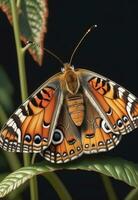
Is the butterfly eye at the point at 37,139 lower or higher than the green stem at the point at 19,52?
lower

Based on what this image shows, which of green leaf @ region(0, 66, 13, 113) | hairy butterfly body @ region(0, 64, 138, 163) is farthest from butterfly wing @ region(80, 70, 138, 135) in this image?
green leaf @ region(0, 66, 13, 113)

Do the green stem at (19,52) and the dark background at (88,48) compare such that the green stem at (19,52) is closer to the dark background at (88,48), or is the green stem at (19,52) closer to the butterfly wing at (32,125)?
the butterfly wing at (32,125)

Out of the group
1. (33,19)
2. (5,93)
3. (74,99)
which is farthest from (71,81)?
(5,93)

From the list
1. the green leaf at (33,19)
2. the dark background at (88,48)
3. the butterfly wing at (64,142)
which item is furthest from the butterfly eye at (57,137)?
the dark background at (88,48)

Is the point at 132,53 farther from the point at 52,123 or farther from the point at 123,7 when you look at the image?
the point at 52,123

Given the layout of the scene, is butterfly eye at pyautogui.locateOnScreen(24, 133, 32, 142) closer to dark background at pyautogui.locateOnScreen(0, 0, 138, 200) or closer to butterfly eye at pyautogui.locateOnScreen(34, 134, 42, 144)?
butterfly eye at pyautogui.locateOnScreen(34, 134, 42, 144)

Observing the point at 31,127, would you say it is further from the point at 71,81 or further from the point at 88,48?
the point at 88,48

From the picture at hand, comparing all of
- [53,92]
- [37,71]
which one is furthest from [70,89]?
[37,71]
